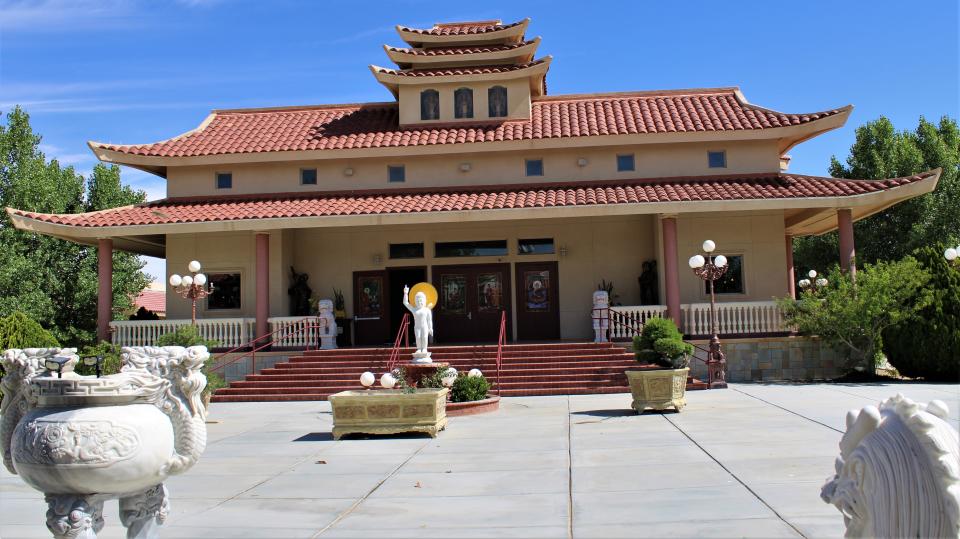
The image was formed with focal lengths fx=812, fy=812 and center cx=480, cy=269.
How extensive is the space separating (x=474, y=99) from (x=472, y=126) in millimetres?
1087

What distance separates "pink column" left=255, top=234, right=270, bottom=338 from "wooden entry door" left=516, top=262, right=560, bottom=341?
741 cm

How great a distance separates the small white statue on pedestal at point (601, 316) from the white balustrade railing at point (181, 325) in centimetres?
961

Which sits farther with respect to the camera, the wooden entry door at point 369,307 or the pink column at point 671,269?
the wooden entry door at point 369,307

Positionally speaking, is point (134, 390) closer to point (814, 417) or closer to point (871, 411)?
point (871, 411)

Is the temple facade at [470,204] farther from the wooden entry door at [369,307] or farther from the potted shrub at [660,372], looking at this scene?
the potted shrub at [660,372]

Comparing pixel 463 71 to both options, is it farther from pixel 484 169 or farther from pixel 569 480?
pixel 569 480

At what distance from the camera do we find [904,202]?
39.1 metres

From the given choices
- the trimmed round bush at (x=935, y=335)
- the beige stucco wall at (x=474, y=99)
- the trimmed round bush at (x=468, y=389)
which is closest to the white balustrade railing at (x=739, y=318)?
the trimmed round bush at (x=935, y=335)

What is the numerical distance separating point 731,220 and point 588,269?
435cm

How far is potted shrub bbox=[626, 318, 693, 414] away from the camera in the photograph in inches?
569

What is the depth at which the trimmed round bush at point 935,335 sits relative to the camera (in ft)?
61.0

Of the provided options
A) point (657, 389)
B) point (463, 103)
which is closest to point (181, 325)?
point (463, 103)

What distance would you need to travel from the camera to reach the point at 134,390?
18.4ft

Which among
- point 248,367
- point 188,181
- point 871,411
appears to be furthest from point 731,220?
point 871,411
